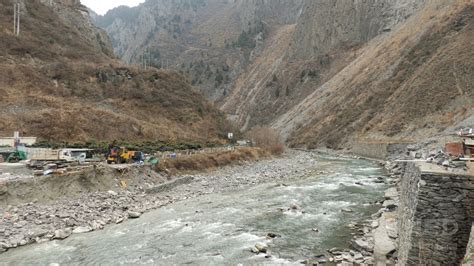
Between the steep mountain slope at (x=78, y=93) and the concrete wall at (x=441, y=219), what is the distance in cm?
4628

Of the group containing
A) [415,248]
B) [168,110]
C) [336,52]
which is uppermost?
[336,52]

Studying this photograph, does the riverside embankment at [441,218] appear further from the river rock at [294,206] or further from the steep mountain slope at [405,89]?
the steep mountain slope at [405,89]

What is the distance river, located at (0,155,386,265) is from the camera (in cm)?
1730

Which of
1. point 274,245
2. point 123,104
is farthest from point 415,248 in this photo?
point 123,104

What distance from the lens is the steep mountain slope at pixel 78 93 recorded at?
51.1 m

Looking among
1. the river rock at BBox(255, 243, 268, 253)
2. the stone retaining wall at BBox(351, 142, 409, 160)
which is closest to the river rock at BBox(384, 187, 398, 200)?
the river rock at BBox(255, 243, 268, 253)

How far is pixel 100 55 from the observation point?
3189 inches

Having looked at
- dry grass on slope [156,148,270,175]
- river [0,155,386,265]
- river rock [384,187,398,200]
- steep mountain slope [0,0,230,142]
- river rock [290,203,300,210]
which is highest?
steep mountain slope [0,0,230,142]

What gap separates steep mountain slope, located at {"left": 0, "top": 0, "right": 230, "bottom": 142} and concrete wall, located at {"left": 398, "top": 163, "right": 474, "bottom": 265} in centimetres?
4628

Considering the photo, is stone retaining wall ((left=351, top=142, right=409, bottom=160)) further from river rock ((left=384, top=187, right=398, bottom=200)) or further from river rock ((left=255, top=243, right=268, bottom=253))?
river rock ((left=255, top=243, right=268, bottom=253))

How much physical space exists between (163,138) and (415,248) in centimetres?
5112

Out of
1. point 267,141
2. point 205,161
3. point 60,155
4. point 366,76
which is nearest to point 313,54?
point 366,76

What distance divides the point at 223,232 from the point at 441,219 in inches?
492

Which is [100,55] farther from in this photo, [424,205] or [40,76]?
[424,205]
